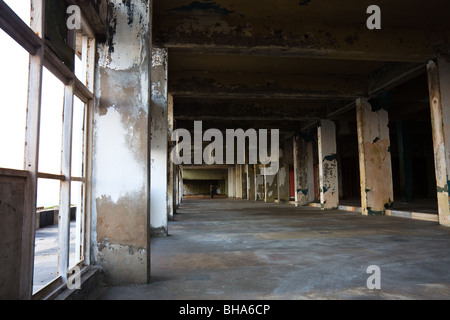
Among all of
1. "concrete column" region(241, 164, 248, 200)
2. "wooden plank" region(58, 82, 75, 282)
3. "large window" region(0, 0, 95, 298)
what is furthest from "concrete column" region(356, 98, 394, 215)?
"concrete column" region(241, 164, 248, 200)

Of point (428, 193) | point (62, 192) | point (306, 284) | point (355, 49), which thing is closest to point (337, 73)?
point (355, 49)

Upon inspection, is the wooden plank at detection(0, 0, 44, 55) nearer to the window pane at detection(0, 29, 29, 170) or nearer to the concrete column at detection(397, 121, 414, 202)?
the window pane at detection(0, 29, 29, 170)

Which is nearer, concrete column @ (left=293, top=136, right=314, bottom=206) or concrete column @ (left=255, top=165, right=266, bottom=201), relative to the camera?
concrete column @ (left=293, top=136, right=314, bottom=206)

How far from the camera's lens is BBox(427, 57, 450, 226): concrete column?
716 centimetres

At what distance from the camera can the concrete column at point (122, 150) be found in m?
3.25

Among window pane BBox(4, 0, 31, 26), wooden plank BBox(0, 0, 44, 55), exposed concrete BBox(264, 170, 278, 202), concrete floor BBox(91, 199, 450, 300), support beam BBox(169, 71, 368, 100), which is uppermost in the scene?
support beam BBox(169, 71, 368, 100)

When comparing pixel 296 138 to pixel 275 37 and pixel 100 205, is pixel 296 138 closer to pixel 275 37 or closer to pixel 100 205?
pixel 275 37

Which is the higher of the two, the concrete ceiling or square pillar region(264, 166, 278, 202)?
the concrete ceiling

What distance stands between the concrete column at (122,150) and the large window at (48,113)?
12 cm

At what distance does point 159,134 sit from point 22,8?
16.0 feet

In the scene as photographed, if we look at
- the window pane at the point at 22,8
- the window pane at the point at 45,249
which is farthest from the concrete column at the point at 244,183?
the window pane at the point at 22,8

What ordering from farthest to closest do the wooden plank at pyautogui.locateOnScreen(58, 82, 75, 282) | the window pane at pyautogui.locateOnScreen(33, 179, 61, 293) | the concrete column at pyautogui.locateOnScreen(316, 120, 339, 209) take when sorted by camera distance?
the concrete column at pyautogui.locateOnScreen(316, 120, 339, 209)
the wooden plank at pyautogui.locateOnScreen(58, 82, 75, 282)
the window pane at pyautogui.locateOnScreen(33, 179, 61, 293)

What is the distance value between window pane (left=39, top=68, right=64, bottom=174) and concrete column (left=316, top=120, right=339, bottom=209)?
11332 millimetres

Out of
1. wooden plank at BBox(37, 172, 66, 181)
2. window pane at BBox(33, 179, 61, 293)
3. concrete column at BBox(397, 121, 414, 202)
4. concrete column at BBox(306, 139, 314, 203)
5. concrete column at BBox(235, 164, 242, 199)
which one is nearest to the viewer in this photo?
wooden plank at BBox(37, 172, 66, 181)
